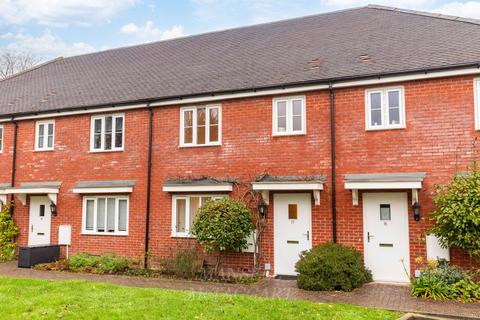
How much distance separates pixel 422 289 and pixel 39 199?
13046mm

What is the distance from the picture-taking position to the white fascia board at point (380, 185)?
10.3 meters

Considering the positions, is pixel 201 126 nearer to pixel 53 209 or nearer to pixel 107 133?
pixel 107 133

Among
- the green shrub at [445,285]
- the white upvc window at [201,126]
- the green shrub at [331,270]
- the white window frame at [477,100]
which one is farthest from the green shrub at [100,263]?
the white window frame at [477,100]

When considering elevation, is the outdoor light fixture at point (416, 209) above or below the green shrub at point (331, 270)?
above

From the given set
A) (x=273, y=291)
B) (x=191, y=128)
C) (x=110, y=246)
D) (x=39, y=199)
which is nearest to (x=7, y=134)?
(x=39, y=199)

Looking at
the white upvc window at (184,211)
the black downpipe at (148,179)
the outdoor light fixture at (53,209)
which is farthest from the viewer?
the outdoor light fixture at (53,209)

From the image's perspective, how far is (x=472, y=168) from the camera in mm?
10133

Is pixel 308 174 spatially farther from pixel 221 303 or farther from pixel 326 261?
pixel 221 303

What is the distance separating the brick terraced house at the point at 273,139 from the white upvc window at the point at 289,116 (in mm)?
41

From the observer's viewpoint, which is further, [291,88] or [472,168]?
[291,88]

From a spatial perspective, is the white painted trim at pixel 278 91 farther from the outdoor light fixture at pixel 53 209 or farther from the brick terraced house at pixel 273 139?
the outdoor light fixture at pixel 53 209

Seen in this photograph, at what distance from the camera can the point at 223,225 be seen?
1139 centimetres

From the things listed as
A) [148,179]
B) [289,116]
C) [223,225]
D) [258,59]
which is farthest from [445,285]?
[258,59]

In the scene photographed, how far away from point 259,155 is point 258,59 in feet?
13.2
